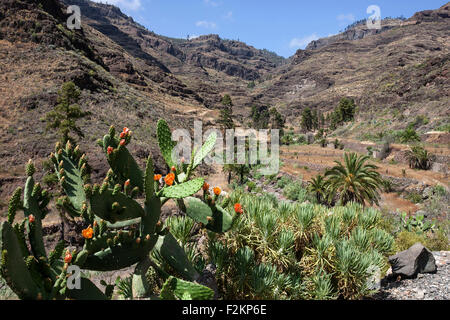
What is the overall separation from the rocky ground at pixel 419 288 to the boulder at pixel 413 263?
123mm

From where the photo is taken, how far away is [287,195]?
25734 millimetres

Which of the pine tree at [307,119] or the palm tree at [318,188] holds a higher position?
the pine tree at [307,119]

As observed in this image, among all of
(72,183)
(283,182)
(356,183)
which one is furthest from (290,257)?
(283,182)

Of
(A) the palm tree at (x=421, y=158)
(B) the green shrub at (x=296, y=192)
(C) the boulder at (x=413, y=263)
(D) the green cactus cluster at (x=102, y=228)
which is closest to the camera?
(D) the green cactus cluster at (x=102, y=228)

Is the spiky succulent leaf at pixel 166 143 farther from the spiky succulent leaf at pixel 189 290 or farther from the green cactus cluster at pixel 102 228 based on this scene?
the spiky succulent leaf at pixel 189 290

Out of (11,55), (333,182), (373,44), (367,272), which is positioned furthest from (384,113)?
(373,44)

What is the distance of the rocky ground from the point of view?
192 inches

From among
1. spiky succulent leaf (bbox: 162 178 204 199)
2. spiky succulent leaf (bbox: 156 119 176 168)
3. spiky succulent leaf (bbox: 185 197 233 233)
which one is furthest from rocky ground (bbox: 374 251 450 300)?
spiky succulent leaf (bbox: 156 119 176 168)

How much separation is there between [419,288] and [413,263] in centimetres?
51

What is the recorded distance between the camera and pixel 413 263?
17.8 ft

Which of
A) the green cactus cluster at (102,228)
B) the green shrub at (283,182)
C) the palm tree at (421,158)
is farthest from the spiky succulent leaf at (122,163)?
the palm tree at (421,158)

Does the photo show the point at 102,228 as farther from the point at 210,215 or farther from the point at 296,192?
the point at 296,192

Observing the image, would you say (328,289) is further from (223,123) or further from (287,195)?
(223,123)

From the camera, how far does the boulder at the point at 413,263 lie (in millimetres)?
5447
